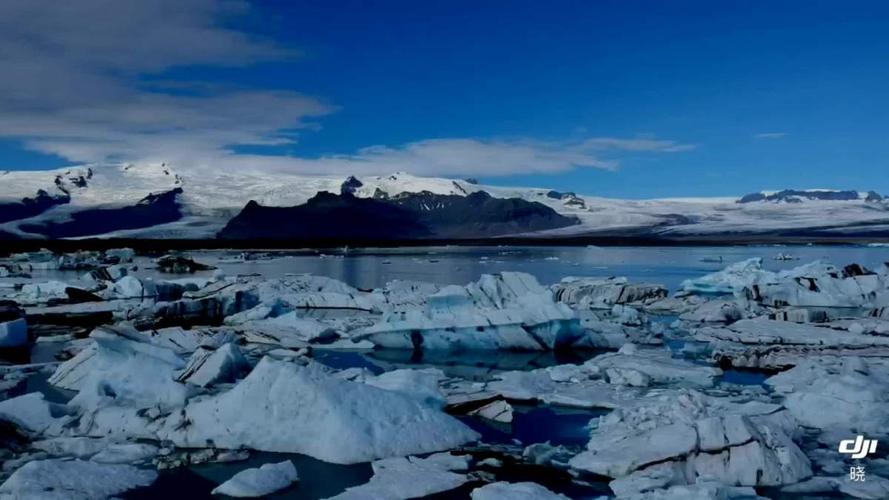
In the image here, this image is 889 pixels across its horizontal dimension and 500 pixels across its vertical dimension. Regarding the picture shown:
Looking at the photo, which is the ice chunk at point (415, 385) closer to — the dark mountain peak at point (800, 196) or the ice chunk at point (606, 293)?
the ice chunk at point (606, 293)

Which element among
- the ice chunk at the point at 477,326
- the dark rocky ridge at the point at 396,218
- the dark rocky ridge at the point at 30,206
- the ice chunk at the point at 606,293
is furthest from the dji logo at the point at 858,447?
the dark rocky ridge at the point at 30,206

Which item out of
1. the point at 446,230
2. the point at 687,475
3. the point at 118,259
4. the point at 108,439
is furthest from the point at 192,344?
the point at 446,230

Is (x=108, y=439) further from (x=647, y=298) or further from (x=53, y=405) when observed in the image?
(x=647, y=298)

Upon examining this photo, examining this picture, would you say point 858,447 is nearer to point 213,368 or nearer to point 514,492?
point 514,492

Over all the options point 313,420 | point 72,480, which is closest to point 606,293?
point 313,420

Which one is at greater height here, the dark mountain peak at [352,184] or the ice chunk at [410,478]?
the dark mountain peak at [352,184]

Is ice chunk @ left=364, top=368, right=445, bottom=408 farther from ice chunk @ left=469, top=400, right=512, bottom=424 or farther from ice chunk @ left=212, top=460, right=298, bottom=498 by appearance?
ice chunk @ left=212, top=460, right=298, bottom=498

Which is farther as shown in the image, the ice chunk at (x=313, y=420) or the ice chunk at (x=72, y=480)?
the ice chunk at (x=313, y=420)

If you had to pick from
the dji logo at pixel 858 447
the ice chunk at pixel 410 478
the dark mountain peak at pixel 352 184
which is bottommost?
the ice chunk at pixel 410 478
